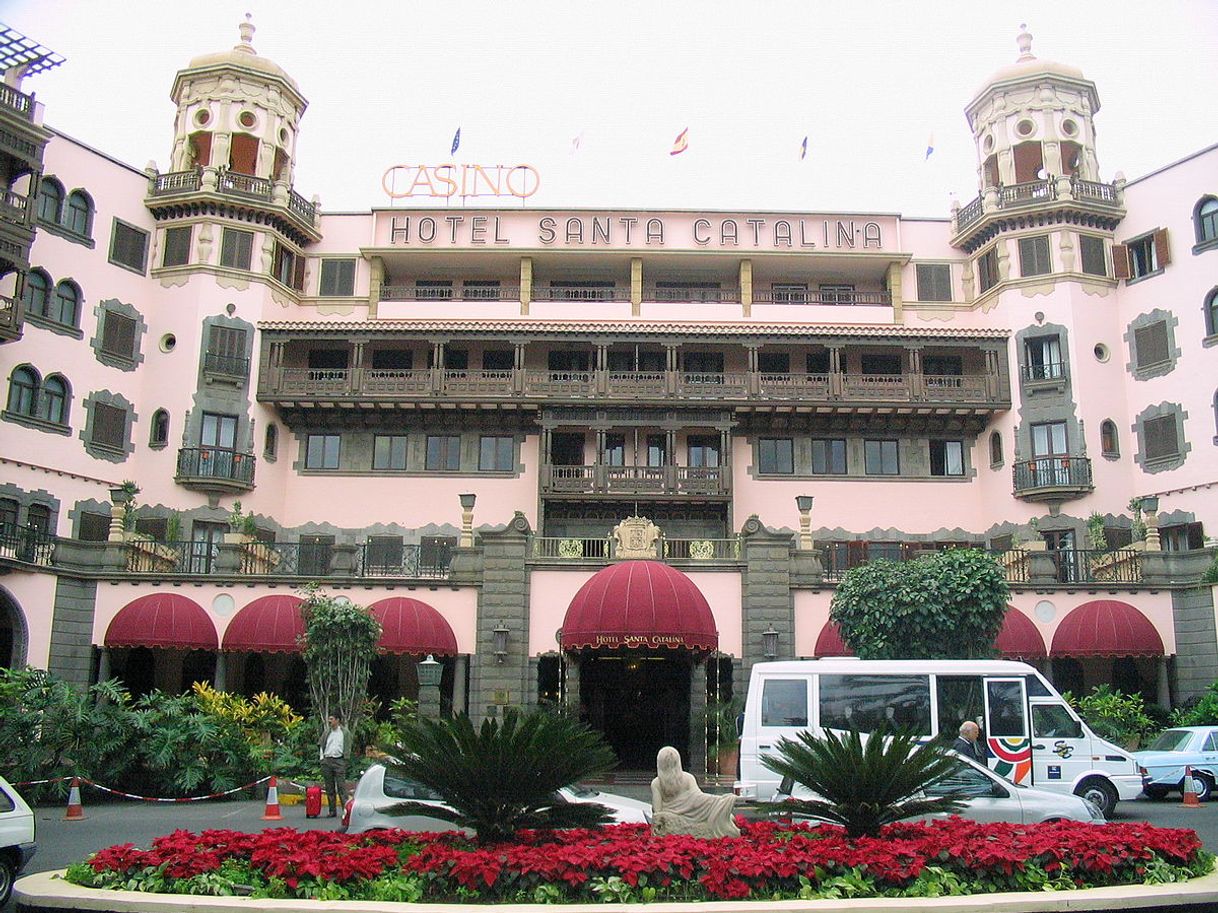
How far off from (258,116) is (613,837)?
129 feet

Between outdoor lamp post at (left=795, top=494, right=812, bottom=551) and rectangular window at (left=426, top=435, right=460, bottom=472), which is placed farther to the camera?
rectangular window at (left=426, top=435, right=460, bottom=472)

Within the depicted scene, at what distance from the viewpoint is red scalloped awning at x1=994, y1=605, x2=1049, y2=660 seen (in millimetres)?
33094

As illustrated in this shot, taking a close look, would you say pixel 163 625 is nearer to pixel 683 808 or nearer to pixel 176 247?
pixel 176 247

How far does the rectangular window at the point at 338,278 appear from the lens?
4497 centimetres

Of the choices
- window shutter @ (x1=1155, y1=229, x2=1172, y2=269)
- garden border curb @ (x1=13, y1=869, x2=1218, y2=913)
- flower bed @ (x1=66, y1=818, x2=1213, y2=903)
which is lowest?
garden border curb @ (x1=13, y1=869, x2=1218, y2=913)

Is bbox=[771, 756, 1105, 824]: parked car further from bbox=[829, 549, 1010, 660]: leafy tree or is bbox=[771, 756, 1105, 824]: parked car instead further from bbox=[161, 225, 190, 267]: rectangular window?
bbox=[161, 225, 190, 267]: rectangular window

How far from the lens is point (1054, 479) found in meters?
39.3

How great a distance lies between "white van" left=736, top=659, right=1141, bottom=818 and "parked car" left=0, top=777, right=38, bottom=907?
12.3m

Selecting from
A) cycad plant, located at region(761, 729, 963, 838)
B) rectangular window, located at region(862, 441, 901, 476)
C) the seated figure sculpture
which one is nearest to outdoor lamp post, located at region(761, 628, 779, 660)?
rectangular window, located at region(862, 441, 901, 476)

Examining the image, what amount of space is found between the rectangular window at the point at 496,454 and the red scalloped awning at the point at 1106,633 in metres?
19.7

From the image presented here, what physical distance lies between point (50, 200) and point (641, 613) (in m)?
25.1

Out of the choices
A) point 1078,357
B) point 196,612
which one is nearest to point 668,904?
point 196,612

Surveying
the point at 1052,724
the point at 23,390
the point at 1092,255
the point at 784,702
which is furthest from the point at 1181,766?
the point at 23,390

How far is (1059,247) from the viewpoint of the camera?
41.8 metres
